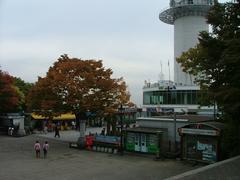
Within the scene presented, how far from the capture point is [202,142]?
27125 mm

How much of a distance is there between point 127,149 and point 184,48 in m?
53.6

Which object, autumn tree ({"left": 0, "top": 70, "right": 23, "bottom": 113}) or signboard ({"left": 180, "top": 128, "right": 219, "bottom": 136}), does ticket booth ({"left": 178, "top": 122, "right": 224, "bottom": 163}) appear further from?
autumn tree ({"left": 0, "top": 70, "right": 23, "bottom": 113})

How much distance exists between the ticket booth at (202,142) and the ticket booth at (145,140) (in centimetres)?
280

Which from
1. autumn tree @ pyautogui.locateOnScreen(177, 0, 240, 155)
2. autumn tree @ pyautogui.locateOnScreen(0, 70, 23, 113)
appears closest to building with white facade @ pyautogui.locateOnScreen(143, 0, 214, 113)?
autumn tree @ pyautogui.locateOnScreen(0, 70, 23, 113)

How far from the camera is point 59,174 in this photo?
24312mm

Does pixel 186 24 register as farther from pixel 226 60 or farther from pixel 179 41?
pixel 226 60

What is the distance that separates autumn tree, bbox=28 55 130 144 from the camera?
125 ft

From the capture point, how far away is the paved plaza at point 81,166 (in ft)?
77.6

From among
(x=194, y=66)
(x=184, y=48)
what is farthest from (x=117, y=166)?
(x=184, y=48)

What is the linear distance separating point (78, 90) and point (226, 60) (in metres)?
21.4

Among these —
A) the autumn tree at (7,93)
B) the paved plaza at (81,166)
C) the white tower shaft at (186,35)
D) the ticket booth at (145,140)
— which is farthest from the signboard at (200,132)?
the white tower shaft at (186,35)

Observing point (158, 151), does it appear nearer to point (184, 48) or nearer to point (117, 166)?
point (117, 166)

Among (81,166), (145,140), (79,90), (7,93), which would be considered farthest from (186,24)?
(81,166)

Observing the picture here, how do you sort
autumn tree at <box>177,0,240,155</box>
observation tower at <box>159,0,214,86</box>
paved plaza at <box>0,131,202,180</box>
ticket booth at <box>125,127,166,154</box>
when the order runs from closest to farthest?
autumn tree at <box>177,0,240,155</box>
paved plaza at <box>0,131,202,180</box>
ticket booth at <box>125,127,166,154</box>
observation tower at <box>159,0,214,86</box>
